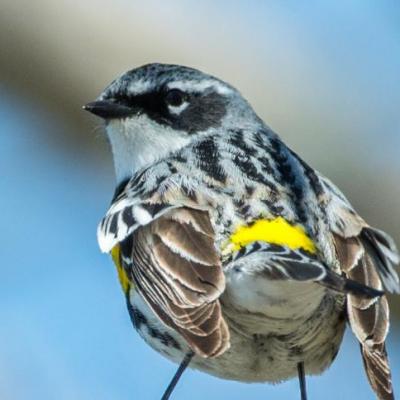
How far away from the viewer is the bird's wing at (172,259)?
5.25 metres

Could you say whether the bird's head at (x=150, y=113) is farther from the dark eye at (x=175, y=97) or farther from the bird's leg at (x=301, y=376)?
the bird's leg at (x=301, y=376)

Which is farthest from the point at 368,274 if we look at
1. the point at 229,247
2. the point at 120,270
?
the point at 120,270

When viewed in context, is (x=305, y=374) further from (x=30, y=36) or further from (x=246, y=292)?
(x=30, y=36)

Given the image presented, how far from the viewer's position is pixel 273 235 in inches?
220

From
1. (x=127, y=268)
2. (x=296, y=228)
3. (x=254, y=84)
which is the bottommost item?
(x=127, y=268)

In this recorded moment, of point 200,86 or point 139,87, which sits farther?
point 200,86

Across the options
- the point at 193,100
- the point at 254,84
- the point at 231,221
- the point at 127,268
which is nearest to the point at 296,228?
the point at 231,221

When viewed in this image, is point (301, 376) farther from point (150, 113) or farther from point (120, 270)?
point (150, 113)

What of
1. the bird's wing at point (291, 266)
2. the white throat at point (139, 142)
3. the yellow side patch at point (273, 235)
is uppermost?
the white throat at point (139, 142)

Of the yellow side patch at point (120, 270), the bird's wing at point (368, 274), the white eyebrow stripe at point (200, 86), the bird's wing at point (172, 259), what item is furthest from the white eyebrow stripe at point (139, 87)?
the bird's wing at point (368, 274)

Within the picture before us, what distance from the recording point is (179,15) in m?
7.34

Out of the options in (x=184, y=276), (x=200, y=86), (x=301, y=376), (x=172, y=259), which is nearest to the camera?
(x=184, y=276)

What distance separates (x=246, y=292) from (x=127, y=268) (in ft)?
2.11

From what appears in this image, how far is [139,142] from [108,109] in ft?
0.58
